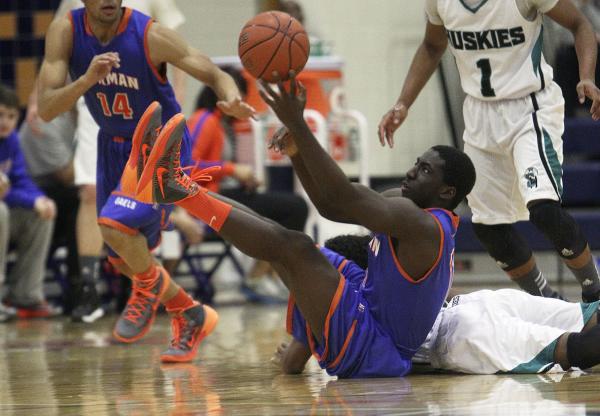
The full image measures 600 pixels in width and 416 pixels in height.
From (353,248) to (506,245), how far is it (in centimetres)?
96

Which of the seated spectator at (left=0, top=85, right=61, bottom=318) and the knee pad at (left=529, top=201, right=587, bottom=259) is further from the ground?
the knee pad at (left=529, top=201, right=587, bottom=259)

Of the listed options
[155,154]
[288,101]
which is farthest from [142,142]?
[288,101]

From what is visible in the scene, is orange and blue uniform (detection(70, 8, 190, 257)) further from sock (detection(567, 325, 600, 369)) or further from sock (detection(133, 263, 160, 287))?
sock (detection(567, 325, 600, 369))

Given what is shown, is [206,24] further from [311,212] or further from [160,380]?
[160,380]

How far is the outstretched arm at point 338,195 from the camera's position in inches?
150

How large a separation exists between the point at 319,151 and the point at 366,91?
6.97 m

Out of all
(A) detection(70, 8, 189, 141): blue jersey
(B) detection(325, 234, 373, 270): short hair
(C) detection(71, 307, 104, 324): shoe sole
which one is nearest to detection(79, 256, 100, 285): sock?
(C) detection(71, 307, 104, 324): shoe sole

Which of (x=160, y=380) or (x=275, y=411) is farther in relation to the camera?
(x=160, y=380)

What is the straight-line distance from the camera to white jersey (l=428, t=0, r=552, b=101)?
5.13 m

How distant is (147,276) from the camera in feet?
17.6

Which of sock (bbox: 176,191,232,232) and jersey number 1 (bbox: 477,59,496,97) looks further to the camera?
jersey number 1 (bbox: 477,59,496,97)

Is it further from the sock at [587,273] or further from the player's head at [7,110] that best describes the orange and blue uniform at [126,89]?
the player's head at [7,110]

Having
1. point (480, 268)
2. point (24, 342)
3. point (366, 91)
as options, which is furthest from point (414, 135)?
point (24, 342)

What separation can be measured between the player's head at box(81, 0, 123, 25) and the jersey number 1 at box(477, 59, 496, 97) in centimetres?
173
